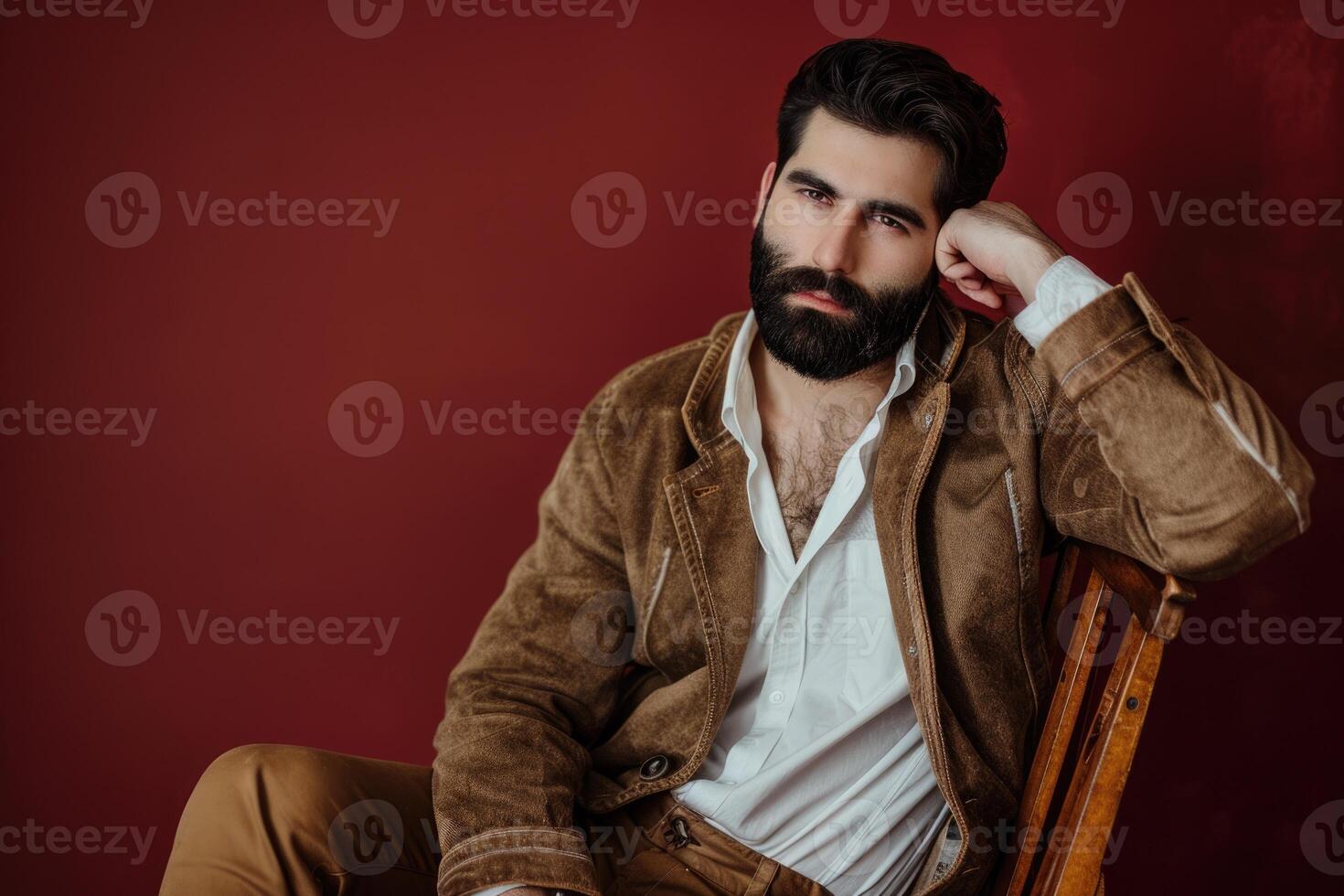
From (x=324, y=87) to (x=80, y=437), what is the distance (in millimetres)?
961

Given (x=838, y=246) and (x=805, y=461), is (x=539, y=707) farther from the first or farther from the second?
(x=838, y=246)

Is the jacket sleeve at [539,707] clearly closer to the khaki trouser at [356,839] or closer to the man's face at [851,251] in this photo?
the khaki trouser at [356,839]

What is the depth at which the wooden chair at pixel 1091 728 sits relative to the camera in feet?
5.33

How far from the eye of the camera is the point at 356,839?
1.92m

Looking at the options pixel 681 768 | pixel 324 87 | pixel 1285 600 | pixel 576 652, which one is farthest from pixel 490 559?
pixel 1285 600

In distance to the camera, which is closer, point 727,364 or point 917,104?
point 917,104

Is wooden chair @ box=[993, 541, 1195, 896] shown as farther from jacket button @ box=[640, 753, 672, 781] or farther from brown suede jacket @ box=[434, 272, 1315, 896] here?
jacket button @ box=[640, 753, 672, 781]

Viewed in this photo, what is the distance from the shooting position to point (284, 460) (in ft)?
8.96

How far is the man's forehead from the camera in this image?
6.86 ft

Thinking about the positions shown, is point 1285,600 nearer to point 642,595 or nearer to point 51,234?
point 642,595

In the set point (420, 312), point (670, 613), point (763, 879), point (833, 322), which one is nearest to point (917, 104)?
point (833, 322)

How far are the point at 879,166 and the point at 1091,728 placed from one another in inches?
39.8

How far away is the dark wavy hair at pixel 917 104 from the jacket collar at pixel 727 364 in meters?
0.19

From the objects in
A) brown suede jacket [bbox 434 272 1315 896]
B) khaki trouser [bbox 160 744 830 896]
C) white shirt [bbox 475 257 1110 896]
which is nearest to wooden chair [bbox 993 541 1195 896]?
brown suede jacket [bbox 434 272 1315 896]
